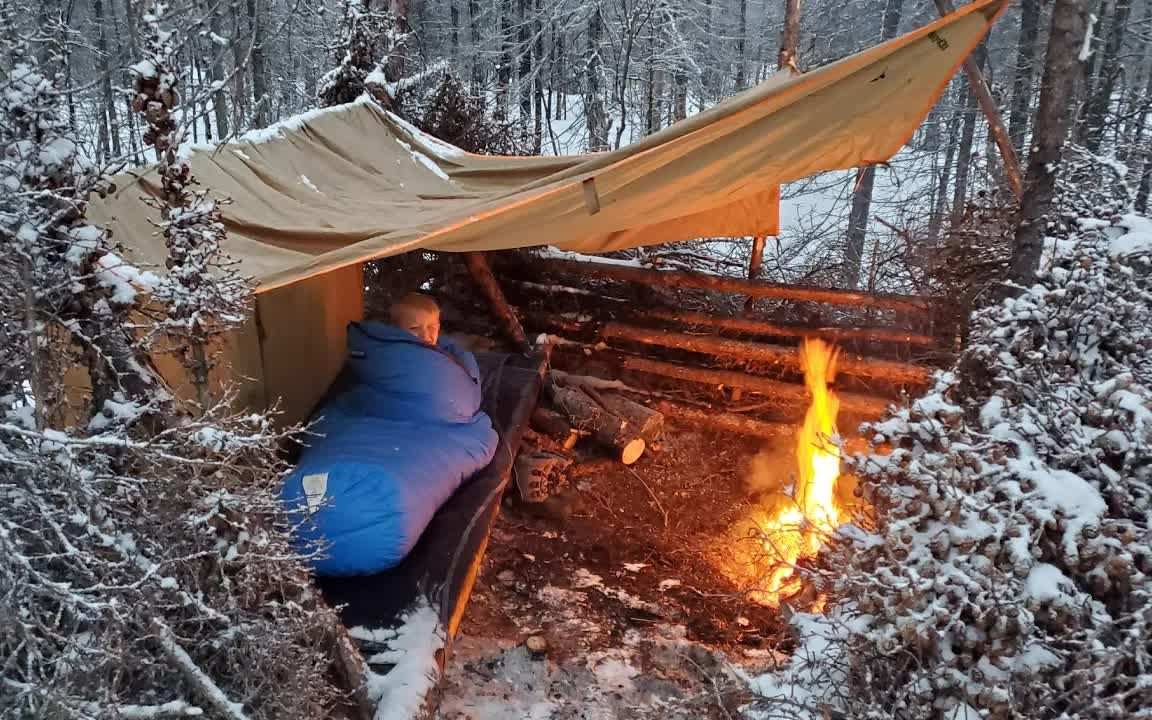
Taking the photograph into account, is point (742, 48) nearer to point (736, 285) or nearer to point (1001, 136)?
point (736, 285)

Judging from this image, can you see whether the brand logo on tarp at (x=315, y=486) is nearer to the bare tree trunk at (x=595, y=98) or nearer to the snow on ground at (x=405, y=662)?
the snow on ground at (x=405, y=662)

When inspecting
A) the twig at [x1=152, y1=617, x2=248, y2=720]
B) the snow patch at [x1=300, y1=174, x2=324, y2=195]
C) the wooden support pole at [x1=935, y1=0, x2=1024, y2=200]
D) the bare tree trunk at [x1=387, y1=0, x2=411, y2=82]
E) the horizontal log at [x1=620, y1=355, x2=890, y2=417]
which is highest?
the bare tree trunk at [x1=387, y1=0, x2=411, y2=82]

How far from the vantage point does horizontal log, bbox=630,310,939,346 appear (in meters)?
5.23

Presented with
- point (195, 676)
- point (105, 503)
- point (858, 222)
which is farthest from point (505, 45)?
point (195, 676)

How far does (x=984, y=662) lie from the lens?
6.37 ft

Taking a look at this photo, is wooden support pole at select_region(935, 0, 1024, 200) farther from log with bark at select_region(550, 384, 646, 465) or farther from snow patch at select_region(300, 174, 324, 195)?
snow patch at select_region(300, 174, 324, 195)

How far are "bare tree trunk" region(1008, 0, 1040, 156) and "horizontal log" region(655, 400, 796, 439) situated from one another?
5.44 meters

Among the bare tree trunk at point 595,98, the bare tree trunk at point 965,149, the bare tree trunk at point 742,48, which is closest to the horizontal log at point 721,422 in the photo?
the bare tree trunk at point 965,149

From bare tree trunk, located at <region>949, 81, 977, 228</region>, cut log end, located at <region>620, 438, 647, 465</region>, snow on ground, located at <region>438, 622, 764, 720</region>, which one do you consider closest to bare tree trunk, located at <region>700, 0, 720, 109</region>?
bare tree trunk, located at <region>949, 81, 977, 228</region>

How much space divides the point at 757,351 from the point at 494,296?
2.09 metres

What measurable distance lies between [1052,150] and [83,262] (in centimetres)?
363

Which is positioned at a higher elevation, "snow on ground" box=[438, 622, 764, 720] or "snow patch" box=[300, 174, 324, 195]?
"snow patch" box=[300, 174, 324, 195]

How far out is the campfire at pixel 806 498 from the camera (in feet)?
13.3

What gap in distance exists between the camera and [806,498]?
4.43 metres
